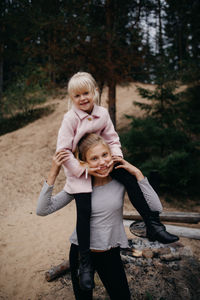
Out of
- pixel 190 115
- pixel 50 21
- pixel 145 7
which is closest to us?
pixel 50 21

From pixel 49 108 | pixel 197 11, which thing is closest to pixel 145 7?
pixel 197 11

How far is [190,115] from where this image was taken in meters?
7.84

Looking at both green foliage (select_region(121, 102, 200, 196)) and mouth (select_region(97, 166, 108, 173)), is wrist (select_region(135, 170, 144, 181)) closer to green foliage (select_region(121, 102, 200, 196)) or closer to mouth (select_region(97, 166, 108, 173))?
mouth (select_region(97, 166, 108, 173))

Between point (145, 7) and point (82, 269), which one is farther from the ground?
point (145, 7)

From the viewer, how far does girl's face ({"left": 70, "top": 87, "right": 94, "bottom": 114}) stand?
2.10m

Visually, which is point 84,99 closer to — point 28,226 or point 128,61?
point 28,226

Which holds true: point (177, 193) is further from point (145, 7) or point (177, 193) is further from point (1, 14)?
point (1, 14)

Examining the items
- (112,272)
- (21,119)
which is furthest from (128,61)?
(21,119)

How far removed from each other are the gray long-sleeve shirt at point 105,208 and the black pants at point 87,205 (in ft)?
0.16

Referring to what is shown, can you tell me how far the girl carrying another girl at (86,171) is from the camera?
180 cm

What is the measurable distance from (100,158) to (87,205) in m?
0.40

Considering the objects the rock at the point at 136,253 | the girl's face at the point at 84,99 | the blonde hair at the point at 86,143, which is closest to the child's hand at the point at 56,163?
the blonde hair at the point at 86,143

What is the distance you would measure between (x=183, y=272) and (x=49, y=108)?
13.0 meters

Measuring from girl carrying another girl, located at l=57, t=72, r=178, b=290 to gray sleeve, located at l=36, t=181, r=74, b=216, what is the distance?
0.10m
